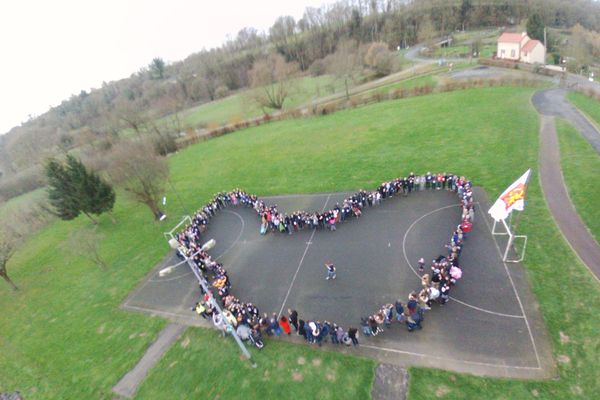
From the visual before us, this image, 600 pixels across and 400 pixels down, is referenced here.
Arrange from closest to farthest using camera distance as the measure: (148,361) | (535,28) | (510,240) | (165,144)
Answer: (148,361) → (510,240) → (165,144) → (535,28)

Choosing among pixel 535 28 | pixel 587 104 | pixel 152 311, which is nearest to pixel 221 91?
pixel 535 28

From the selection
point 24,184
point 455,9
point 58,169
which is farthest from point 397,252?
point 455,9

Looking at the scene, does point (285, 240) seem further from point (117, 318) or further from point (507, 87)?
point (507, 87)

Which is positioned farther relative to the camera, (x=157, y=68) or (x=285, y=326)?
(x=157, y=68)

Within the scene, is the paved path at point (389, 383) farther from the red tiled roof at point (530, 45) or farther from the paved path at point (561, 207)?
the red tiled roof at point (530, 45)

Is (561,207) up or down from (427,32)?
down

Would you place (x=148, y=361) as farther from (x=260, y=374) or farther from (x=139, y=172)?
(x=139, y=172)

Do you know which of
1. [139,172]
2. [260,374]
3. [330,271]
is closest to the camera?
[260,374]

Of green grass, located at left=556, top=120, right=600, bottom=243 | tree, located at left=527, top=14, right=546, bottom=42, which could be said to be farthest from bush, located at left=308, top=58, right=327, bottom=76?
green grass, located at left=556, top=120, right=600, bottom=243
